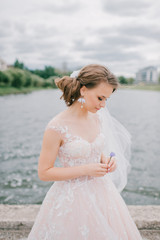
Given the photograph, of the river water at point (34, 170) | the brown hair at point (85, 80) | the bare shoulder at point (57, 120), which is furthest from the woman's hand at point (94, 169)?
the river water at point (34, 170)

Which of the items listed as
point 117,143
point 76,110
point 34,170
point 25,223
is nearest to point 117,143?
point 117,143

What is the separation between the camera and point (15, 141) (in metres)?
12.4

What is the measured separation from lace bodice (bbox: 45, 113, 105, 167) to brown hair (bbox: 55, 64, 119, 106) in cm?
27

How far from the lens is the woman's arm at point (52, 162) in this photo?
179 cm

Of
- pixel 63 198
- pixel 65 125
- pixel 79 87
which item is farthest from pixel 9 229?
pixel 79 87

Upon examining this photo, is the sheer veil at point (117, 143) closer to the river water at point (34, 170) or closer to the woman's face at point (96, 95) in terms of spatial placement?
the woman's face at point (96, 95)

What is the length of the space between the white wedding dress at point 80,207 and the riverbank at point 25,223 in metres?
0.94

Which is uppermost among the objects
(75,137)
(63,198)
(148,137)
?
(75,137)

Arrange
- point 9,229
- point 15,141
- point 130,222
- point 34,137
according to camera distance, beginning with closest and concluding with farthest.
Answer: point 130,222 → point 9,229 → point 15,141 → point 34,137

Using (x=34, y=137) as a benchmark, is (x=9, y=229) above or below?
above

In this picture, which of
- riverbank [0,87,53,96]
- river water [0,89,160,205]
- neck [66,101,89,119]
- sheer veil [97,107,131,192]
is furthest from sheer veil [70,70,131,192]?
riverbank [0,87,53,96]

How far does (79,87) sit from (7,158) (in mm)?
8353

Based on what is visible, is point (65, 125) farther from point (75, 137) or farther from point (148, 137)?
point (148, 137)

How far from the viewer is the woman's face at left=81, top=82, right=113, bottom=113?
187 centimetres
